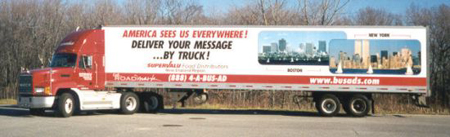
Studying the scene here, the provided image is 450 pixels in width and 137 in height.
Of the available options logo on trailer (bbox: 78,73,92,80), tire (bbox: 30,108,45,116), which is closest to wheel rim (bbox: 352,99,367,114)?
logo on trailer (bbox: 78,73,92,80)

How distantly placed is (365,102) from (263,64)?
14.1 feet

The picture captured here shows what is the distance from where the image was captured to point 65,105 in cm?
2011

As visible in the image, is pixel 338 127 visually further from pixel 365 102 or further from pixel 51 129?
pixel 51 129

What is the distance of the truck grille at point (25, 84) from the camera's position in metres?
20.2

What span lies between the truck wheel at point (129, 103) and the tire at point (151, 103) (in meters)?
0.81

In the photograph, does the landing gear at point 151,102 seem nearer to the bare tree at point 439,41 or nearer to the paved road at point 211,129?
the paved road at point 211,129

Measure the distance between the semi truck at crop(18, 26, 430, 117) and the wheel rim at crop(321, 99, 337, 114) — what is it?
0.04 m

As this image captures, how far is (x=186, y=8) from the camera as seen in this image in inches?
1976

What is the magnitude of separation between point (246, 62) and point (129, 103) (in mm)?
5098

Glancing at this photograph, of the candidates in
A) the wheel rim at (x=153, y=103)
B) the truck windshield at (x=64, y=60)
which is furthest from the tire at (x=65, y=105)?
the wheel rim at (x=153, y=103)

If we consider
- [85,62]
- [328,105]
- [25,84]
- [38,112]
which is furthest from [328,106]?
[25,84]

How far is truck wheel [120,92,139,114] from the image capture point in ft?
73.0

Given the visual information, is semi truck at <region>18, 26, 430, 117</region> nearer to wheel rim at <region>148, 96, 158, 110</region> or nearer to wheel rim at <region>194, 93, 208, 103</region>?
wheel rim at <region>194, 93, 208, 103</region>

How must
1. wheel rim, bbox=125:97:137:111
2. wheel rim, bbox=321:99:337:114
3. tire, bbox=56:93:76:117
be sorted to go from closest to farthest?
tire, bbox=56:93:76:117 < wheel rim, bbox=321:99:337:114 < wheel rim, bbox=125:97:137:111
